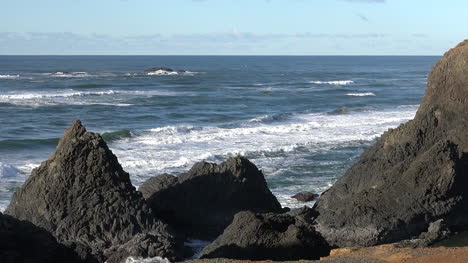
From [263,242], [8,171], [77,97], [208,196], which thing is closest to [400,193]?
[208,196]

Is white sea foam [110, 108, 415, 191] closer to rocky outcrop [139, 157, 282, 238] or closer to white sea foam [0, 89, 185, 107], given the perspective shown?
rocky outcrop [139, 157, 282, 238]

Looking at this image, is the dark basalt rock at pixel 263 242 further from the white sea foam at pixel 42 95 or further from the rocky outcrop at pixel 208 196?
the white sea foam at pixel 42 95

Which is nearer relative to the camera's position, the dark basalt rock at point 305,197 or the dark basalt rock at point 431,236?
the dark basalt rock at point 431,236

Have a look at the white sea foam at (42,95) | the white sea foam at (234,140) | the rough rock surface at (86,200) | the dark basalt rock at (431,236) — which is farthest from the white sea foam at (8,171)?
the white sea foam at (42,95)

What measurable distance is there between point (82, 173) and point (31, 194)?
1.20m

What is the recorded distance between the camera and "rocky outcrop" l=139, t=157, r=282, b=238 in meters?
18.2

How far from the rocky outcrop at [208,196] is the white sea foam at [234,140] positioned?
8.27 metres

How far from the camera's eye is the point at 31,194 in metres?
17.2

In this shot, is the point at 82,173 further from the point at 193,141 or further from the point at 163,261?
the point at 193,141

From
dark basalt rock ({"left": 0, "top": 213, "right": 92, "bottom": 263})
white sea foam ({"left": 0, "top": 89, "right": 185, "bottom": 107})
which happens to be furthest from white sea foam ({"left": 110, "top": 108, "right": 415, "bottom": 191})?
white sea foam ({"left": 0, "top": 89, "right": 185, "bottom": 107})

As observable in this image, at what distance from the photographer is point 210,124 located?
4694cm

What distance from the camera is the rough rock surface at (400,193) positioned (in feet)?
58.2

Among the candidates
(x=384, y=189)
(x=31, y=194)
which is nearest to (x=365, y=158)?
(x=384, y=189)

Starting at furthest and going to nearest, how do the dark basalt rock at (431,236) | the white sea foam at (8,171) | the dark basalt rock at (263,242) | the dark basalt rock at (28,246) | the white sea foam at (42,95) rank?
the white sea foam at (42,95)
the white sea foam at (8,171)
the dark basalt rock at (431,236)
the dark basalt rock at (263,242)
the dark basalt rock at (28,246)
